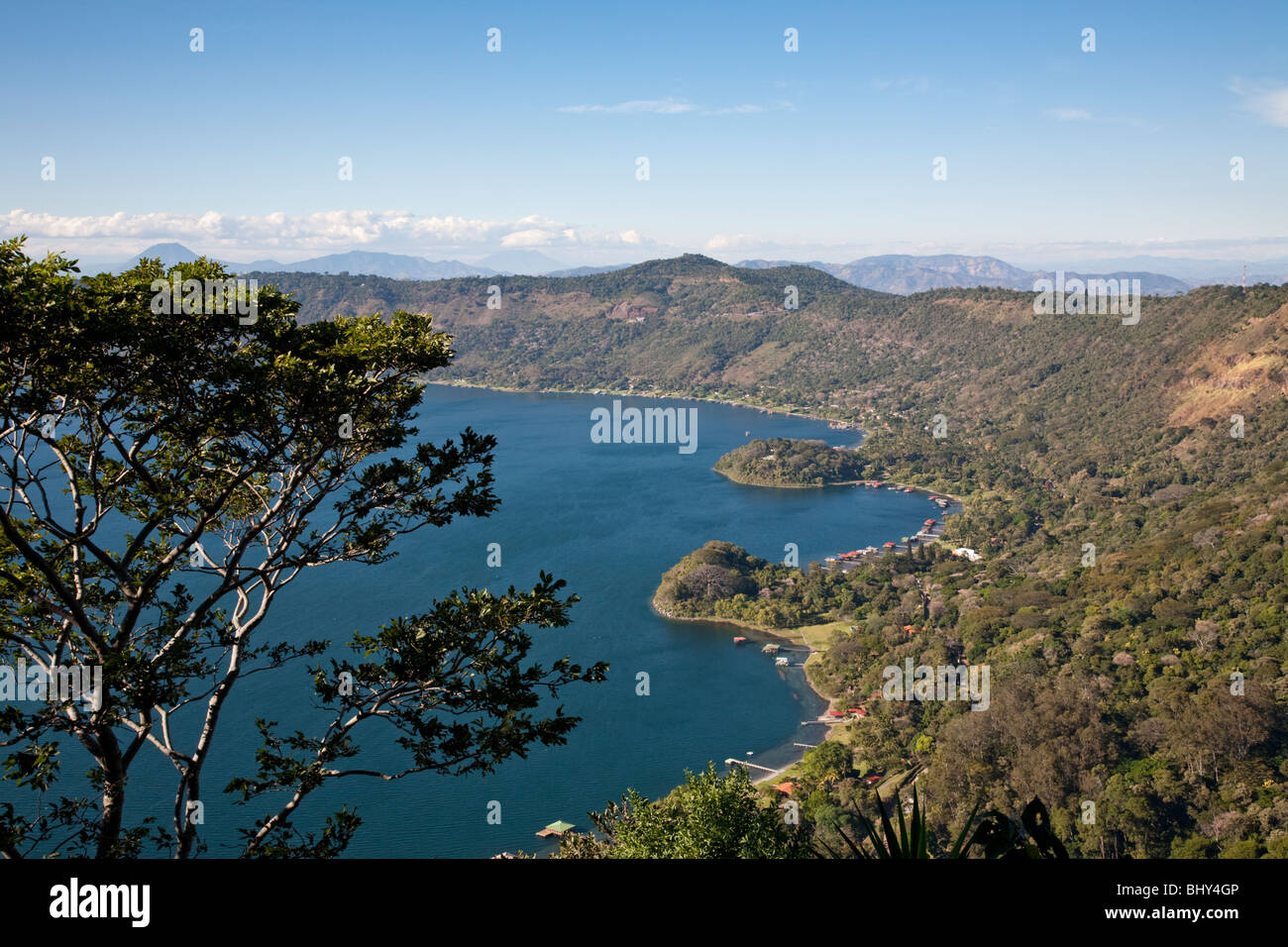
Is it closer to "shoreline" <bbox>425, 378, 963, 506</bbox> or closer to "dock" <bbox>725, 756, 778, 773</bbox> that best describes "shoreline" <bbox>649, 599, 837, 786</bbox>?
"dock" <bbox>725, 756, 778, 773</bbox>

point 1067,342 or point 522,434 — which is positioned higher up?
point 1067,342

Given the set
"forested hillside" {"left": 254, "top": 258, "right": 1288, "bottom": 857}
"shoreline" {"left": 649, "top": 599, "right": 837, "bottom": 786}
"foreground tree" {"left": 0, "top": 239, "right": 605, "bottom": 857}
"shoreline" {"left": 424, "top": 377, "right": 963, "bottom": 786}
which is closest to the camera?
"foreground tree" {"left": 0, "top": 239, "right": 605, "bottom": 857}

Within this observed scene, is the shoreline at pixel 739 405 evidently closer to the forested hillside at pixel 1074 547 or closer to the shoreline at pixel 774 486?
the shoreline at pixel 774 486

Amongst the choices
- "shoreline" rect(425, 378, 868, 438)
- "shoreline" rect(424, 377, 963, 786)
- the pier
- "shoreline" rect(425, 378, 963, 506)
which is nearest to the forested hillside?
"shoreline" rect(424, 377, 963, 786)

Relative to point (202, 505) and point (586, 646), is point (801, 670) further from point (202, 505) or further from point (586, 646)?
point (202, 505)
